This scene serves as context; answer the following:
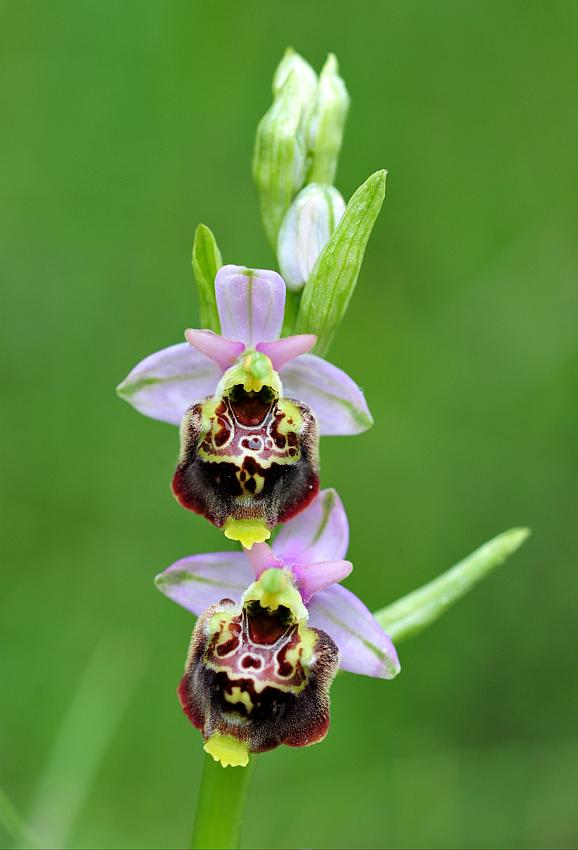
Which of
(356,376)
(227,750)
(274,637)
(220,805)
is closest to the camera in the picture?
(227,750)

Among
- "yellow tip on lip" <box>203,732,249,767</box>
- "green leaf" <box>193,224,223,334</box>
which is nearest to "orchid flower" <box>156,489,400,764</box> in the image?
"yellow tip on lip" <box>203,732,249,767</box>

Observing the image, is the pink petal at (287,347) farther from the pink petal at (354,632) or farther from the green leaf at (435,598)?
the green leaf at (435,598)

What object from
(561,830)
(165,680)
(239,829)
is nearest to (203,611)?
(239,829)

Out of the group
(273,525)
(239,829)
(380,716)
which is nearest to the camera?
(273,525)

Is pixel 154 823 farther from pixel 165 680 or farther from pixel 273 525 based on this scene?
pixel 273 525

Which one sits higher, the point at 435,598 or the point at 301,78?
the point at 301,78

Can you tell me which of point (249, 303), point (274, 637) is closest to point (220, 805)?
point (274, 637)

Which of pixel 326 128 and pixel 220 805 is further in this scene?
pixel 326 128

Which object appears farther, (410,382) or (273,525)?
(410,382)

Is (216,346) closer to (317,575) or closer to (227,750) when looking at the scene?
(317,575)
